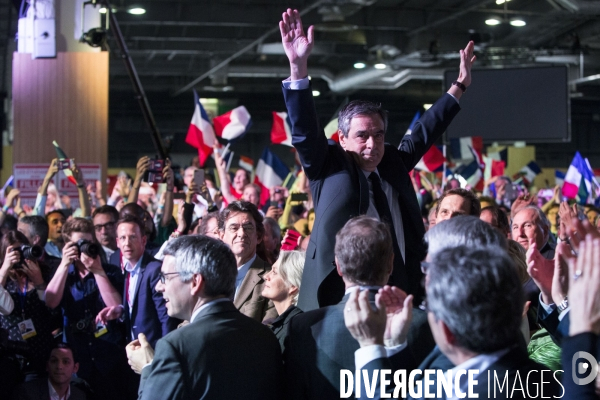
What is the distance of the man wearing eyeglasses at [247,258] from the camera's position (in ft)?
13.7

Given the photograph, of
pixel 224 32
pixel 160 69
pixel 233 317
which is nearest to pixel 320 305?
pixel 233 317

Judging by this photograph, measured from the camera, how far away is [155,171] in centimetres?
729

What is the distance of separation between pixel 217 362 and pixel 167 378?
0.16 metres

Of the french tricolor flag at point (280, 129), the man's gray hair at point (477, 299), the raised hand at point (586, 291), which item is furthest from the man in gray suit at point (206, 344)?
the french tricolor flag at point (280, 129)

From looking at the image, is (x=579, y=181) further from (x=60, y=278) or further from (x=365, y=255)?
(x=365, y=255)

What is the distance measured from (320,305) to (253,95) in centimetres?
2439

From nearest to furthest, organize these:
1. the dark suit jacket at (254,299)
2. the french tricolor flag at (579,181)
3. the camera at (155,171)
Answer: the dark suit jacket at (254,299)
the camera at (155,171)
the french tricolor flag at (579,181)

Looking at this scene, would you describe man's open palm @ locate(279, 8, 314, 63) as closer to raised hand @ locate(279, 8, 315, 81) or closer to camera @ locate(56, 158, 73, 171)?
raised hand @ locate(279, 8, 315, 81)

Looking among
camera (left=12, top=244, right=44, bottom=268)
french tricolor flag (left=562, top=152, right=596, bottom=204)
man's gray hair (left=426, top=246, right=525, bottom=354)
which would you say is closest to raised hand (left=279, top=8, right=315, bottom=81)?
man's gray hair (left=426, top=246, right=525, bottom=354)

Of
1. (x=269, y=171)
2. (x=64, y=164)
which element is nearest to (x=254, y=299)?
(x=64, y=164)

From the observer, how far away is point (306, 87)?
3.26 m

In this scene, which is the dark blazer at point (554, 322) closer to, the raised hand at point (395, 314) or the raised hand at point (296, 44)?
the raised hand at point (395, 314)

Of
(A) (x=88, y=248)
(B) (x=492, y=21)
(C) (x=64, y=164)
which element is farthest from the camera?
(B) (x=492, y=21)

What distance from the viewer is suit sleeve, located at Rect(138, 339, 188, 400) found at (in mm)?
2684
